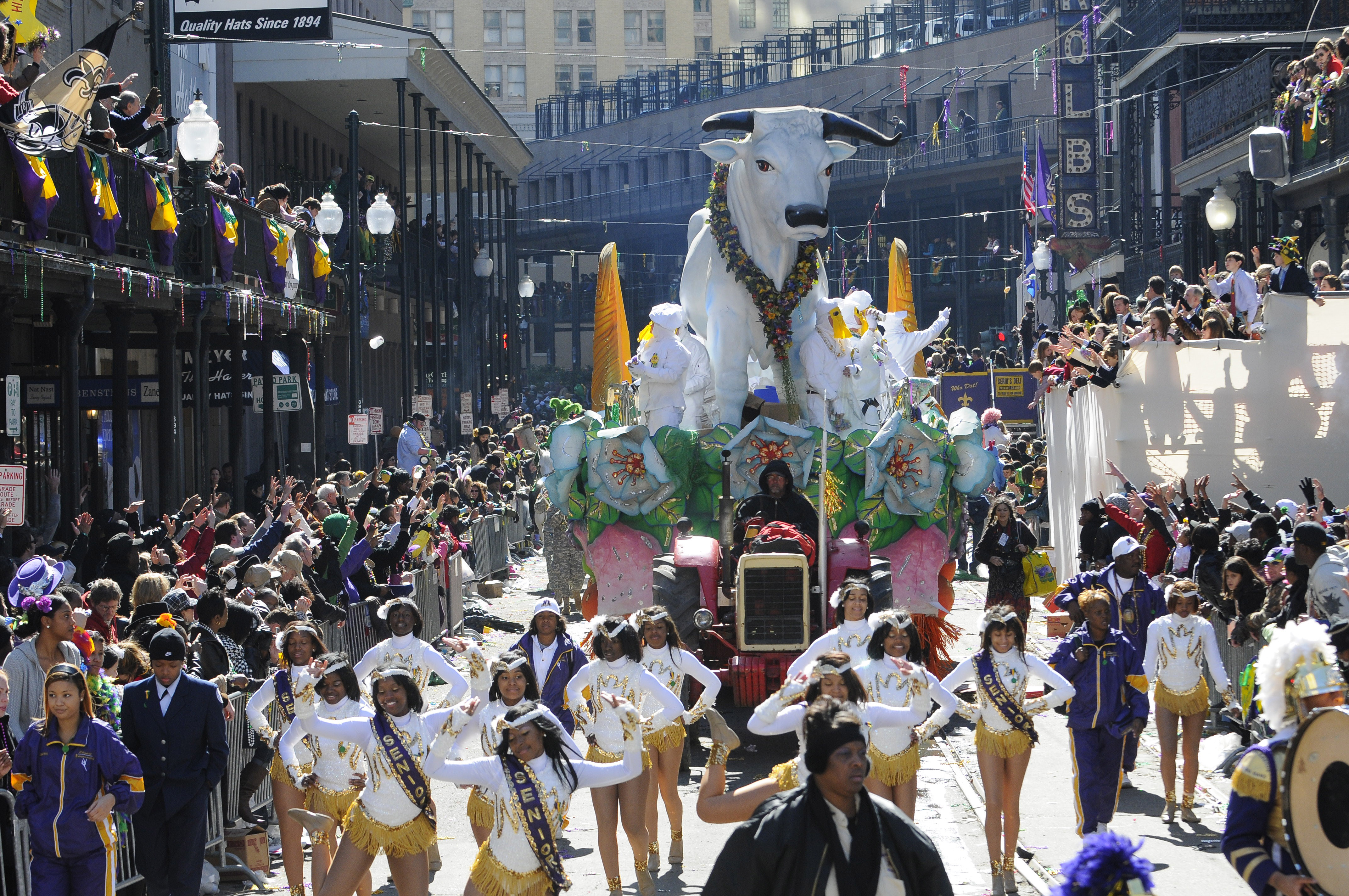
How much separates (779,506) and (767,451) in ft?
3.60

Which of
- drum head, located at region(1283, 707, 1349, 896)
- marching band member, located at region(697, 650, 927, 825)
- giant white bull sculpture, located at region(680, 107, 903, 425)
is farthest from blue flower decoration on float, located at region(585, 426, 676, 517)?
drum head, located at region(1283, 707, 1349, 896)

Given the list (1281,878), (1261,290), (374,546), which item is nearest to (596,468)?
(374,546)

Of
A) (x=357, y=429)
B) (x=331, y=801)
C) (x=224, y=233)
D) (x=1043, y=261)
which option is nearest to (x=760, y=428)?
(x=331, y=801)

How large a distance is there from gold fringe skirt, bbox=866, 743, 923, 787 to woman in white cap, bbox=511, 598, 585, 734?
1.89 metres

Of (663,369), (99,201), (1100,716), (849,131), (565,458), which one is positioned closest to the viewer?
(1100,716)

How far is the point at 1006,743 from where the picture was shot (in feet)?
28.6

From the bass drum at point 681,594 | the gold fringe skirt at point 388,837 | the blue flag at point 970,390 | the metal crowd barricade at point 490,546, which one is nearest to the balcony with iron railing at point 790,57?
the blue flag at point 970,390

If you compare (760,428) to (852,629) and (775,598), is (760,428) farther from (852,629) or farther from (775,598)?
(852,629)

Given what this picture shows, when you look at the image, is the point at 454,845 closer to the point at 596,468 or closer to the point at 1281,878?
the point at 596,468

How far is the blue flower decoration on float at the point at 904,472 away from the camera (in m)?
13.4

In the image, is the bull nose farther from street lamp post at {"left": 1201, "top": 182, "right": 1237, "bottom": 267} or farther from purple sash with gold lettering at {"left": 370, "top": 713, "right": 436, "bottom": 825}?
street lamp post at {"left": 1201, "top": 182, "right": 1237, "bottom": 267}

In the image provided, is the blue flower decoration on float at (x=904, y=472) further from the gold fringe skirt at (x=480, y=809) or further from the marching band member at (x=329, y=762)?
the gold fringe skirt at (x=480, y=809)

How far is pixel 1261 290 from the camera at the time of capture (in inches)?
702

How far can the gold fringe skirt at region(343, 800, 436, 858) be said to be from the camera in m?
7.37
